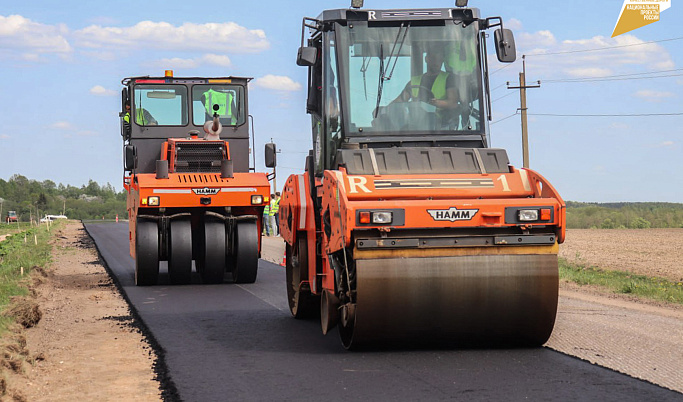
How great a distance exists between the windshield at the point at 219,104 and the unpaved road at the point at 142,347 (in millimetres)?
4154

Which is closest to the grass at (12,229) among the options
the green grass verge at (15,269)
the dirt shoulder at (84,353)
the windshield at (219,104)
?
the green grass verge at (15,269)

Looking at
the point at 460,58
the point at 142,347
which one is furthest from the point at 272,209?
the point at 460,58

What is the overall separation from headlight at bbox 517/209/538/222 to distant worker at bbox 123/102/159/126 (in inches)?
400

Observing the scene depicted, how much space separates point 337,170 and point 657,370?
3210 mm

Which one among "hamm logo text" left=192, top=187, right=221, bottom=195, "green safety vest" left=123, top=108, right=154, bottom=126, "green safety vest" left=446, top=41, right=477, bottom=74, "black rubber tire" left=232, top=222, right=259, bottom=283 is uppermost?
"green safety vest" left=123, top=108, right=154, bottom=126

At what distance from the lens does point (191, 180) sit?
15.1 m

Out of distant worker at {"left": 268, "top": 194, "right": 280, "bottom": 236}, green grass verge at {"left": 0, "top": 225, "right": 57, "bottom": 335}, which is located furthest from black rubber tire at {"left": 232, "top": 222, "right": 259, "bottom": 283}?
distant worker at {"left": 268, "top": 194, "right": 280, "bottom": 236}

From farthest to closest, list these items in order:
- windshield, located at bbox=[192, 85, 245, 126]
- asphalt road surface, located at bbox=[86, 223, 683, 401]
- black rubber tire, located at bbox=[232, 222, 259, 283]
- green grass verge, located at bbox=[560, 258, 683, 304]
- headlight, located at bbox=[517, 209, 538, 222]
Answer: windshield, located at bbox=[192, 85, 245, 126] < black rubber tire, located at bbox=[232, 222, 259, 283] < green grass verge, located at bbox=[560, 258, 683, 304] < headlight, located at bbox=[517, 209, 538, 222] < asphalt road surface, located at bbox=[86, 223, 683, 401]

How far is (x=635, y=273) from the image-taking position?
18500mm

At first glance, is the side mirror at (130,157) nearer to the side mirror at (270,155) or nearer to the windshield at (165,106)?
the windshield at (165,106)

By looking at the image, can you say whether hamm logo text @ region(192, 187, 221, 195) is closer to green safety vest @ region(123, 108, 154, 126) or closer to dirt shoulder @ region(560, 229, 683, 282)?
green safety vest @ region(123, 108, 154, 126)

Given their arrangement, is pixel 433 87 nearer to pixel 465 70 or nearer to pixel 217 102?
pixel 465 70

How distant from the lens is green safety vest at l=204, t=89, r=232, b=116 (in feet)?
54.4

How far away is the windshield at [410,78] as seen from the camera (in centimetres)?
875
